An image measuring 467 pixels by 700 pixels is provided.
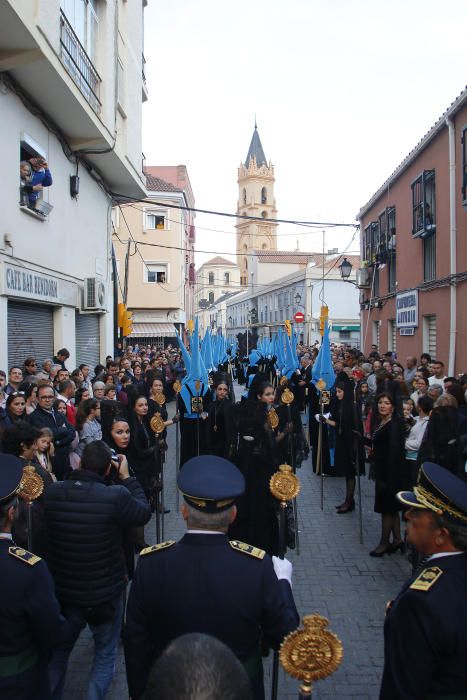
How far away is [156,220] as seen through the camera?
1433 inches

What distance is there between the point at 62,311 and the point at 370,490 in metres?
8.16

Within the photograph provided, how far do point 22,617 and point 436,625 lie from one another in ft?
6.01

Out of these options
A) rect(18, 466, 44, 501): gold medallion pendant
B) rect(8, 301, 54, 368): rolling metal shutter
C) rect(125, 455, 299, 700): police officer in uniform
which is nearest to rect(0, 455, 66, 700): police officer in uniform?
rect(125, 455, 299, 700): police officer in uniform

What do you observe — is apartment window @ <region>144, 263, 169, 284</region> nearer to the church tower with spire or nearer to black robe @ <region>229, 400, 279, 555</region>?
black robe @ <region>229, 400, 279, 555</region>

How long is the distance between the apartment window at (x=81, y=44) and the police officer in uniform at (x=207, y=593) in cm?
1074

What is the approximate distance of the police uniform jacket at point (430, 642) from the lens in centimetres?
211

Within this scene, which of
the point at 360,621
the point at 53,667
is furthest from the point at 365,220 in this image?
the point at 53,667

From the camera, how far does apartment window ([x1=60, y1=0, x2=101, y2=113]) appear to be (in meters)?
11.6

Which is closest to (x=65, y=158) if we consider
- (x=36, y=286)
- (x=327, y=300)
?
(x=36, y=286)

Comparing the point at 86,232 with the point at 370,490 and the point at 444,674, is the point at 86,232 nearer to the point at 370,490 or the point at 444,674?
the point at 370,490

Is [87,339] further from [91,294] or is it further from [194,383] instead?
[194,383]

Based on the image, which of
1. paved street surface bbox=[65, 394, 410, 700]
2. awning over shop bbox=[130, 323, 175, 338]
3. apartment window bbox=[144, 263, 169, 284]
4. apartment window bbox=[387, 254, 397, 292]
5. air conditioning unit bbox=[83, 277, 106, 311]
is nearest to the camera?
paved street surface bbox=[65, 394, 410, 700]

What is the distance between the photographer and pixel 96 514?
3.54m

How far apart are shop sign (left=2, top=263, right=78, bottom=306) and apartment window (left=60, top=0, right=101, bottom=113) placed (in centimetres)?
407
